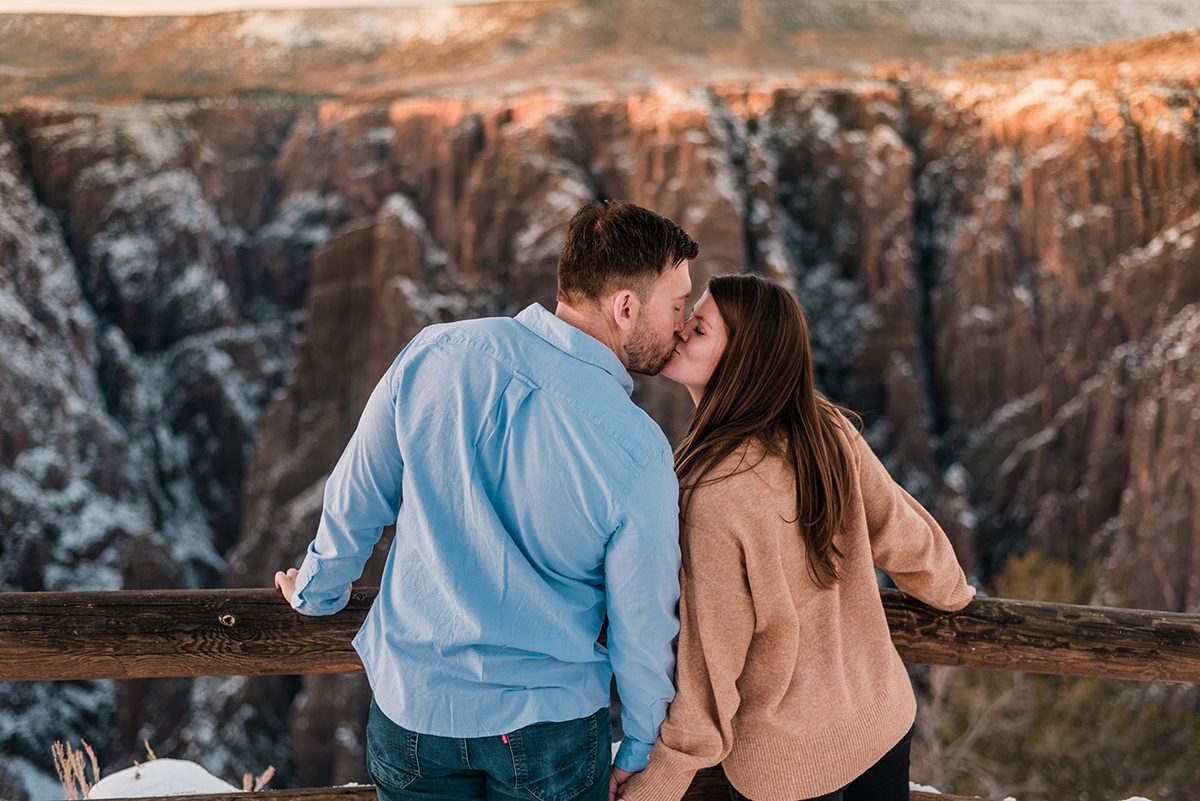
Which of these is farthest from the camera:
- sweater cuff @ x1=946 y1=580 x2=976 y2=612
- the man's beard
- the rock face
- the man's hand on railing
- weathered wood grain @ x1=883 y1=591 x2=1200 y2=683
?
the rock face

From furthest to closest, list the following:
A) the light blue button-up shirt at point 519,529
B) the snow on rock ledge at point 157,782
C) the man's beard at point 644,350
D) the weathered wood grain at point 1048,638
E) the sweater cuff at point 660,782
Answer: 1. the snow on rock ledge at point 157,782
2. the weathered wood grain at point 1048,638
3. the sweater cuff at point 660,782
4. the man's beard at point 644,350
5. the light blue button-up shirt at point 519,529

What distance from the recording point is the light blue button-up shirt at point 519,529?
1.65 m

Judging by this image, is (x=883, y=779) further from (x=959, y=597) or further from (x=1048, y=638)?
(x=1048, y=638)

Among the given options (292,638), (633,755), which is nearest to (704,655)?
(633,755)

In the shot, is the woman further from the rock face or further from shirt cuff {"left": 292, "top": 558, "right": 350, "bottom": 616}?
the rock face

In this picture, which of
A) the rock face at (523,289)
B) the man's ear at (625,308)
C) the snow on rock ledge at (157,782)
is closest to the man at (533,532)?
the man's ear at (625,308)

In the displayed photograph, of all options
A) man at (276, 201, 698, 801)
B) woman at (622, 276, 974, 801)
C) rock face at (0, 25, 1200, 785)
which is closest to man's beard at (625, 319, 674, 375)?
man at (276, 201, 698, 801)

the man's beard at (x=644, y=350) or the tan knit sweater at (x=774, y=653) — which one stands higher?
the man's beard at (x=644, y=350)

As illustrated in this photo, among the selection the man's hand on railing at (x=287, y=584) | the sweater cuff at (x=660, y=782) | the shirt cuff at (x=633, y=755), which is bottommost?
the sweater cuff at (x=660, y=782)

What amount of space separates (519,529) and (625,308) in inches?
16.8

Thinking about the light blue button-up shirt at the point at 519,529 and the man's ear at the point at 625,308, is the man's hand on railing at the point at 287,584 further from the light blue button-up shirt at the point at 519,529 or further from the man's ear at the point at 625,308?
the man's ear at the point at 625,308

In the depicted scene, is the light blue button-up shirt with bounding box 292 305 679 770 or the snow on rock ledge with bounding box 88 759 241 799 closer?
the light blue button-up shirt with bounding box 292 305 679 770

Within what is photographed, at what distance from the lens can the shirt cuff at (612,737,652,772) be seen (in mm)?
1927

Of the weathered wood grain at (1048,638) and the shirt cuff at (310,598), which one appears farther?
the weathered wood grain at (1048,638)
